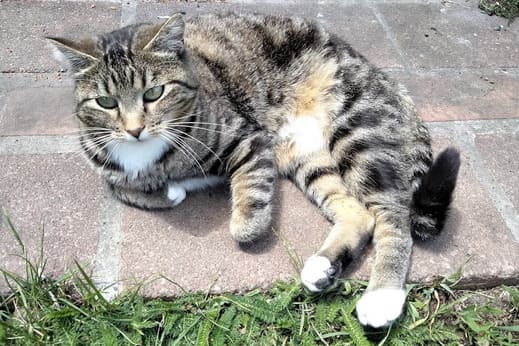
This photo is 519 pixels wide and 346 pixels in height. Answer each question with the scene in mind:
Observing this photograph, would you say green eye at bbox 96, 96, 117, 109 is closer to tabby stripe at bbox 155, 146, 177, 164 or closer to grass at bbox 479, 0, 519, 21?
tabby stripe at bbox 155, 146, 177, 164

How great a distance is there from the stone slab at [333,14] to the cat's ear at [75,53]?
112cm

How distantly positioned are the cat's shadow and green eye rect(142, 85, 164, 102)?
0.44 metres

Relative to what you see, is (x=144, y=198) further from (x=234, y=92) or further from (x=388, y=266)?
(x=388, y=266)

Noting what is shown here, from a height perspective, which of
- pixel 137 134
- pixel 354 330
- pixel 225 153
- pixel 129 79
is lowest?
pixel 354 330

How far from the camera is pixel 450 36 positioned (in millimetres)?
2734

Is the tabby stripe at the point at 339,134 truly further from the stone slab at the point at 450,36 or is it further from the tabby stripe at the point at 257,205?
the stone slab at the point at 450,36

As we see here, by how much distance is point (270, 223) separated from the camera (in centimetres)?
178

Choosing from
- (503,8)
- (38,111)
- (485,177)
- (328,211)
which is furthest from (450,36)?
(38,111)

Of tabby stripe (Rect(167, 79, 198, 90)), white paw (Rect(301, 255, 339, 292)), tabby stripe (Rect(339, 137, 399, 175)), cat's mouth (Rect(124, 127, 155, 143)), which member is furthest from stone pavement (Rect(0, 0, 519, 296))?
tabby stripe (Rect(167, 79, 198, 90))

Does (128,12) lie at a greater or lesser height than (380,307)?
greater

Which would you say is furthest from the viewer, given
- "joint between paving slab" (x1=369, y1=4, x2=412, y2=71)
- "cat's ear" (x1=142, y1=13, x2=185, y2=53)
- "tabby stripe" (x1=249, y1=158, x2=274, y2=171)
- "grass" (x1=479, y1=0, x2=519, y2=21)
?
"grass" (x1=479, y1=0, x2=519, y2=21)

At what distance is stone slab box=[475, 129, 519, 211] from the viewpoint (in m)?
1.94

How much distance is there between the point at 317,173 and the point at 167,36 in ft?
2.58

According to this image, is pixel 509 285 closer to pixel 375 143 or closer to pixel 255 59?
pixel 375 143
